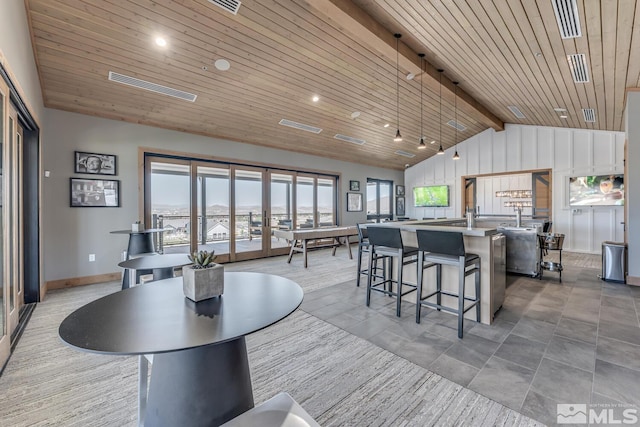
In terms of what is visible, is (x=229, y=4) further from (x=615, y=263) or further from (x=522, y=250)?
(x=615, y=263)

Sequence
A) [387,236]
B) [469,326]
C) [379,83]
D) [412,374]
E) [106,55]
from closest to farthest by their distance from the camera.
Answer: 1. [412,374]
2. [469,326]
3. [387,236]
4. [106,55]
5. [379,83]

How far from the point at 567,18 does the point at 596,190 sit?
586 centimetres

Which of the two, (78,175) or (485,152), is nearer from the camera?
(78,175)

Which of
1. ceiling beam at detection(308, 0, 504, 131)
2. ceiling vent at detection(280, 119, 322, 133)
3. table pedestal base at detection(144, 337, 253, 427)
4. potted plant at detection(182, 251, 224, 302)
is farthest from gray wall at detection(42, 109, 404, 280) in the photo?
table pedestal base at detection(144, 337, 253, 427)

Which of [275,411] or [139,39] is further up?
[139,39]

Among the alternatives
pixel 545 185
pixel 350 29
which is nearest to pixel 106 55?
pixel 350 29

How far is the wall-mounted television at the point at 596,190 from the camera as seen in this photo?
648cm

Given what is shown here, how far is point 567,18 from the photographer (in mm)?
2865

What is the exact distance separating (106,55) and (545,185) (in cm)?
Result: 993

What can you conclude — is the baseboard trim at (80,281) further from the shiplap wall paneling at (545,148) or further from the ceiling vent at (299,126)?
the shiplap wall paneling at (545,148)

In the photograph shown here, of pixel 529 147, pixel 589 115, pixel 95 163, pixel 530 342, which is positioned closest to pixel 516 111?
pixel 589 115

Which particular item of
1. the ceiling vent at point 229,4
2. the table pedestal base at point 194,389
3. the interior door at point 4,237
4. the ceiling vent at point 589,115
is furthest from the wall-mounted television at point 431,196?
the interior door at point 4,237

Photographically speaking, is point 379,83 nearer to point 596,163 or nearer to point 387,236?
point 387,236

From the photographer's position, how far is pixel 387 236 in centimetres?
331
